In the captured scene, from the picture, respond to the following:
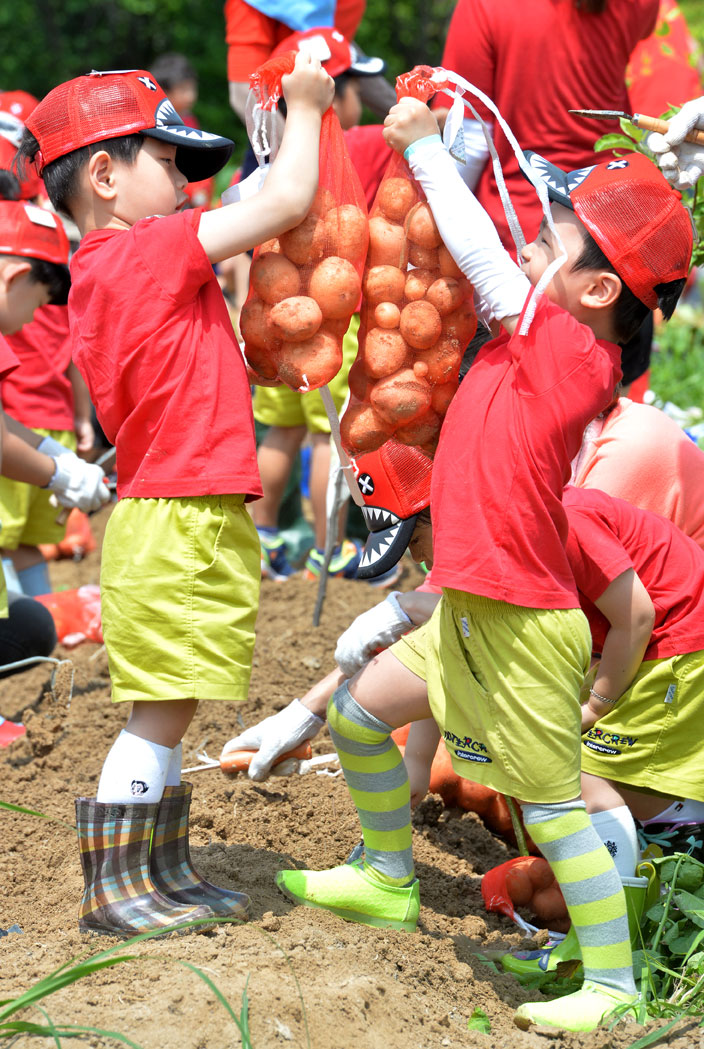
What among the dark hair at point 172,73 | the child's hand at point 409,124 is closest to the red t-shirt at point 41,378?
the child's hand at point 409,124

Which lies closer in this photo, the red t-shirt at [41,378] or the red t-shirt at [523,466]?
the red t-shirt at [523,466]

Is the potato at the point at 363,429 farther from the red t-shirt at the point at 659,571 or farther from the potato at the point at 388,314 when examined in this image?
the red t-shirt at the point at 659,571

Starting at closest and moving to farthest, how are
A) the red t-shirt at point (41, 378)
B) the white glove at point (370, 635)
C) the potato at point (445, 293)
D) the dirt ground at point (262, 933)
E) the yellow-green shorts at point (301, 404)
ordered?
1. the dirt ground at point (262, 933)
2. the potato at point (445, 293)
3. the white glove at point (370, 635)
4. the red t-shirt at point (41, 378)
5. the yellow-green shorts at point (301, 404)

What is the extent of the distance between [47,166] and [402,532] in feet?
3.42

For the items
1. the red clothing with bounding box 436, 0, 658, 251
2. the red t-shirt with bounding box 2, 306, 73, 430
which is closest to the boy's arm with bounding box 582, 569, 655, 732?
the red clothing with bounding box 436, 0, 658, 251

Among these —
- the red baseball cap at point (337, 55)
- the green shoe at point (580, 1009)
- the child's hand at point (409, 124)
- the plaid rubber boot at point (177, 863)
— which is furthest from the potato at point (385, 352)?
the red baseball cap at point (337, 55)

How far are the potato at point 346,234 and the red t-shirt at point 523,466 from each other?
0.35 m

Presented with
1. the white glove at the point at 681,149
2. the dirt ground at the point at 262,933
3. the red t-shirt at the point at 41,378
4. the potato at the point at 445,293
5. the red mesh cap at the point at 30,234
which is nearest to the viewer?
the dirt ground at the point at 262,933

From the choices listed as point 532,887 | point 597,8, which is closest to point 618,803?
point 532,887

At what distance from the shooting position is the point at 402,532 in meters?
2.40

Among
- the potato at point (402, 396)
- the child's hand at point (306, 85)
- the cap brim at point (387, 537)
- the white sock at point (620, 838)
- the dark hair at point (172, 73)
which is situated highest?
the child's hand at point (306, 85)

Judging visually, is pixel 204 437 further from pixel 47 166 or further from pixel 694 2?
pixel 694 2

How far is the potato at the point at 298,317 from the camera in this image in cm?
216

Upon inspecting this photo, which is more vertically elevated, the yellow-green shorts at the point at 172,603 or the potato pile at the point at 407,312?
the potato pile at the point at 407,312
